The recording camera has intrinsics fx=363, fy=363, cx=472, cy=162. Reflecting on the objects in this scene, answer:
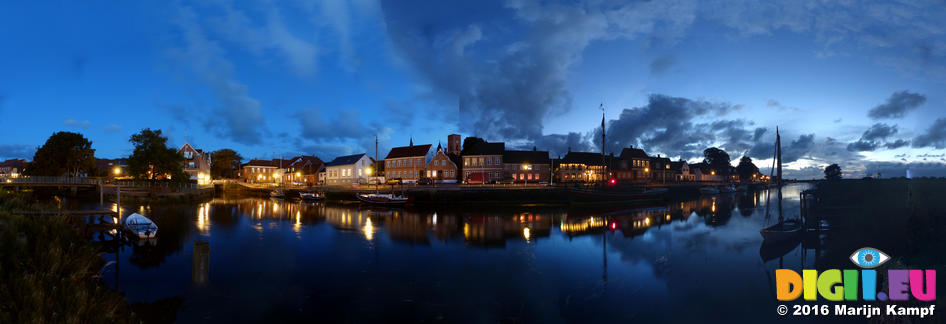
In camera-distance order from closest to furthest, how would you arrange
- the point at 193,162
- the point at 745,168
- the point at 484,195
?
the point at 484,195
the point at 193,162
the point at 745,168

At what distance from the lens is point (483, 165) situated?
72.5 metres

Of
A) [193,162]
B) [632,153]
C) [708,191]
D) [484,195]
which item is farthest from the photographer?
[632,153]

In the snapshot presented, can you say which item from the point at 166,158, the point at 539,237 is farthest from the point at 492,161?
the point at 166,158

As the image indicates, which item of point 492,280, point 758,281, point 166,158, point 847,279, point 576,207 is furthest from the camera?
point 166,158

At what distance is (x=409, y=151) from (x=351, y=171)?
14.2 meters

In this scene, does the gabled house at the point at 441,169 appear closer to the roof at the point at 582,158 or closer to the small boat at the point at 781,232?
the roof at the point at 582,158

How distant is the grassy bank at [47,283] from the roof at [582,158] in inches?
3044

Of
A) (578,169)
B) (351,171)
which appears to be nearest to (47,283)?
(351,171)

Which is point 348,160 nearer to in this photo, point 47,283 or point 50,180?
point 50,180

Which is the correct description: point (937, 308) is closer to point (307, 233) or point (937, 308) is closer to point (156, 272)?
point (156, 272)

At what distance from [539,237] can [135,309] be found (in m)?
22.1

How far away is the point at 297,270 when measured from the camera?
1692cm

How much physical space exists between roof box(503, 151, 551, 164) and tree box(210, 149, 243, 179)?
88.2 m

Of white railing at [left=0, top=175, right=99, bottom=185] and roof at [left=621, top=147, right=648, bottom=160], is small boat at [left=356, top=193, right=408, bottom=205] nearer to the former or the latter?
white railing at [left=0, top=175, right=99, bottom=185]
